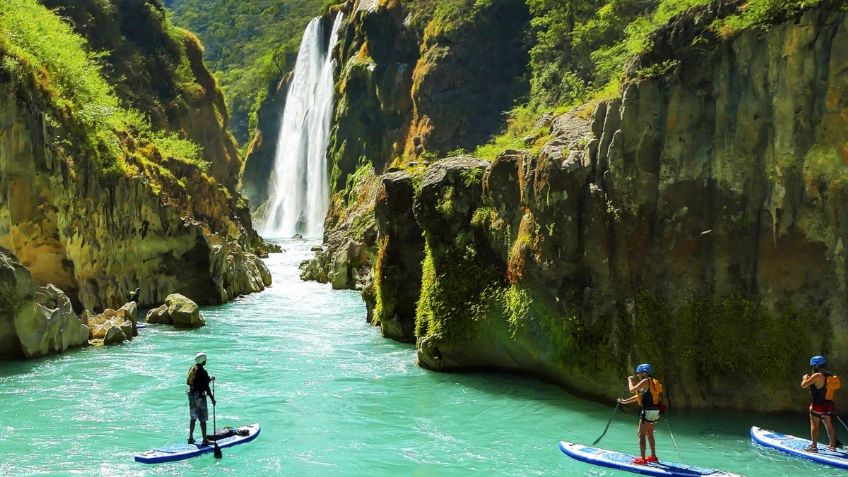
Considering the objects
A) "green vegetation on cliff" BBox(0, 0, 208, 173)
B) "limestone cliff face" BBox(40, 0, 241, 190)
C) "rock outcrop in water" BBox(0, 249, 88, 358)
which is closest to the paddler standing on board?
"rock outcrop in water" BBox(0, 249, 88, 358)

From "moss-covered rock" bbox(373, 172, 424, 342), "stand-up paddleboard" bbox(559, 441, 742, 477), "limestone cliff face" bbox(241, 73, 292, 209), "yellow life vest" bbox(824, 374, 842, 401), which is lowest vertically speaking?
"stand-up paddleboard" bbox(559, 441, 742, 477)

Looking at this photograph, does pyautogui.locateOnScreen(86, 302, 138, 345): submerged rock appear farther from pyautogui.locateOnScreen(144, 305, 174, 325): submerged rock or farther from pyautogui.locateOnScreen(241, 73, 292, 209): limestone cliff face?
pyautogui.locateOnScreen(241, 73, 292, 209): limestone cliff face

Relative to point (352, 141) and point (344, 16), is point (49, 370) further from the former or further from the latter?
point (344, 16)

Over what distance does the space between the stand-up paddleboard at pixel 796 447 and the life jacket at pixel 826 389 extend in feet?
2.50

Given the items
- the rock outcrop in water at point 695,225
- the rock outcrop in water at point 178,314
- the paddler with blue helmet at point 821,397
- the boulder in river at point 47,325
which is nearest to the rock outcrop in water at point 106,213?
the rock outcrop in water at point 178,314

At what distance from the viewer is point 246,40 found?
390 feet

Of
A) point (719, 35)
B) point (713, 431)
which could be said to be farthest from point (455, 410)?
point (719, 35)

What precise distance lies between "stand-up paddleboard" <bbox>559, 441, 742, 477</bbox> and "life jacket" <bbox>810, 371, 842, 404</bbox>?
2.06 meters


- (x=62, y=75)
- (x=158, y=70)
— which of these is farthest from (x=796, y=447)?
(x=158, y=70)

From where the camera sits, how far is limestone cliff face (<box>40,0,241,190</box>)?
159ft

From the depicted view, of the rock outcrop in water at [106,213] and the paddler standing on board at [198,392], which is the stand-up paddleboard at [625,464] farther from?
the rock outcrop in water at [106,213]

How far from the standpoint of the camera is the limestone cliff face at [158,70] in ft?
159

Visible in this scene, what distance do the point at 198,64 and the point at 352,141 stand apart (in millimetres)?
13617

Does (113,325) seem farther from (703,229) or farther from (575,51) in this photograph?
(575,51)
